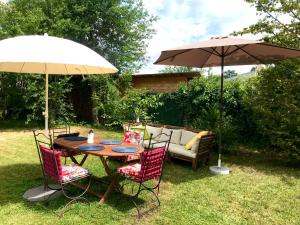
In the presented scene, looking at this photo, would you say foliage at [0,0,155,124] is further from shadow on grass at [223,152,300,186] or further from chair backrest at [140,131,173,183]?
chair backrest at [140,131,173,183]

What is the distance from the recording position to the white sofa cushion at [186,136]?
7880 mm

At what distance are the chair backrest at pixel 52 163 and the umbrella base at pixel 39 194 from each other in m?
0.52

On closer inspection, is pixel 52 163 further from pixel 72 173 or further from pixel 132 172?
pixel 132 172

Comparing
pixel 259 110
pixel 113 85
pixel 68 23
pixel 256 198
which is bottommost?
pixel 256 198

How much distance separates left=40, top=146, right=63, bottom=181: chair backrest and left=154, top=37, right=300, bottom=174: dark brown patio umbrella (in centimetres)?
309

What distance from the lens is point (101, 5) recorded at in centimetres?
1512

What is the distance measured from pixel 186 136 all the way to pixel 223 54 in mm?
2302

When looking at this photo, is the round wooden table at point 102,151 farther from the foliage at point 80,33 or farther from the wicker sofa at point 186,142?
the foliage at point 80,33

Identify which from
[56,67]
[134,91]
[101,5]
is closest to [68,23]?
[101,5]

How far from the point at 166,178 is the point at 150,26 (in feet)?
40.9

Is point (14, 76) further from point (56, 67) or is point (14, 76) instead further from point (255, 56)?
point (255, 56)

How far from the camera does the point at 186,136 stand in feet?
26.1

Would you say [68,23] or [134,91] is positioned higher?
[68,23]

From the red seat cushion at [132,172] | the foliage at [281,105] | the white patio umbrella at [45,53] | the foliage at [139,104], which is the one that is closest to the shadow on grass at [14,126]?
the foliage at [139,104]
